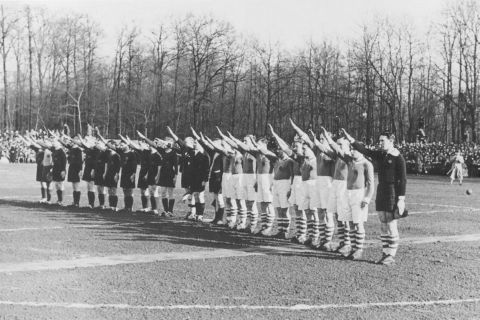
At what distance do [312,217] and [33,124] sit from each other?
196ft

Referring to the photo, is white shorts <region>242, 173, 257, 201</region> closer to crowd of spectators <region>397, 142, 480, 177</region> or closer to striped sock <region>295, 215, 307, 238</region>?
striped sock <region>295, 215, 307, 238</region>

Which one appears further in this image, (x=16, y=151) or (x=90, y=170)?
(x=16, y=151)

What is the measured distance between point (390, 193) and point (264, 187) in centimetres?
386

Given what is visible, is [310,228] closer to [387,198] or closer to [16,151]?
[387,198]

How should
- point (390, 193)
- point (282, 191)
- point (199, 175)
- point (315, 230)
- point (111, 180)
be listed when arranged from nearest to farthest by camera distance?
1. point (390, 193)
2. point (315, 230)
3. point (282, 191)
4. point (199, 175)
5. point (111, 180)

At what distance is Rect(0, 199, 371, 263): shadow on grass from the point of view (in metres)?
11.7

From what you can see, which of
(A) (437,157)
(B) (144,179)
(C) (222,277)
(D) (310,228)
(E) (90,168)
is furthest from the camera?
(A) (437,157)

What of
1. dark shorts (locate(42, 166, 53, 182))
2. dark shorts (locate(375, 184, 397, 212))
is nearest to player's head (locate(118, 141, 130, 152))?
dark shorts (locate(42, 166, 53, 182))

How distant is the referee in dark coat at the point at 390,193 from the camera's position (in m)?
10.3

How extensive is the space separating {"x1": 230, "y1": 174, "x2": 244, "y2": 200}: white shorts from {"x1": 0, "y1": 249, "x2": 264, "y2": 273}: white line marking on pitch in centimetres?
297

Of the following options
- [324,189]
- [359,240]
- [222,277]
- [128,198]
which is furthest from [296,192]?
[128,198]

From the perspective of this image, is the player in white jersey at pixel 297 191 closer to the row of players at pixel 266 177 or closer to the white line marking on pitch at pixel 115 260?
the row of players at pixel 266 177

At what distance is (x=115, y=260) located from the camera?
10.2 meters

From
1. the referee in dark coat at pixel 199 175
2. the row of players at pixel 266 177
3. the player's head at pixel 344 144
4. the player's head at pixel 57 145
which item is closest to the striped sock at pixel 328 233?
the row of players at pixel 266 177
